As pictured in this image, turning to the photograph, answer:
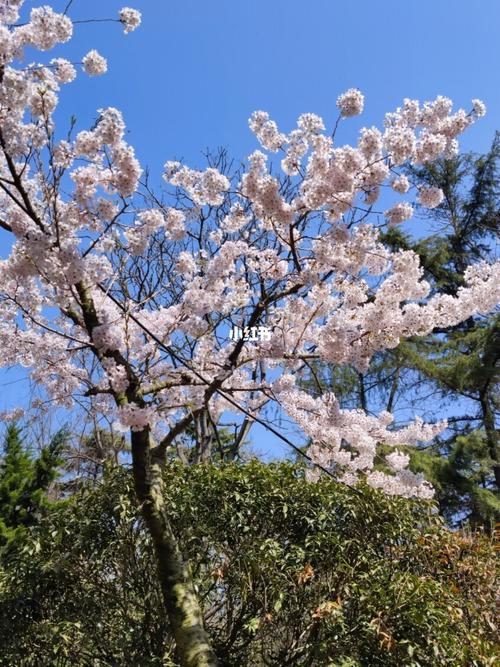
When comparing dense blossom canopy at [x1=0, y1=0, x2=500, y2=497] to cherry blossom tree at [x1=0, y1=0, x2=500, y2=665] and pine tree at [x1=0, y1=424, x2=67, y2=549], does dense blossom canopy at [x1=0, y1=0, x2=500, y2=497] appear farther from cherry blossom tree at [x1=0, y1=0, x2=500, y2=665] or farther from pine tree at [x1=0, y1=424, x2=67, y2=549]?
pine tree at [x1=0, y1=424, x2=67, y2=549]

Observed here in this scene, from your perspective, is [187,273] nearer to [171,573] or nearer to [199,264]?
[199,264]

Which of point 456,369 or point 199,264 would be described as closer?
point 199,264

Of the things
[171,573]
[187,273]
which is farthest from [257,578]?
[187,273]

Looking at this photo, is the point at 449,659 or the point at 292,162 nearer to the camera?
the point at 449,659

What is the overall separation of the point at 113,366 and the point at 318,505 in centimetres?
161

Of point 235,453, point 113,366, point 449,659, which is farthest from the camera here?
point 235,453

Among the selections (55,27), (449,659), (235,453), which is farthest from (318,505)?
(235,453)

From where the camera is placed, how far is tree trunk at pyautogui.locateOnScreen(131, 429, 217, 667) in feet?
8.90

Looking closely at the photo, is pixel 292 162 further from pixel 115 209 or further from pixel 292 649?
pixel 292 649

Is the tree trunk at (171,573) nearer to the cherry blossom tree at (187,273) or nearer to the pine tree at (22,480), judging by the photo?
the cherry blossom tree at (187,273)

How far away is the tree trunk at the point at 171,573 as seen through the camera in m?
2.71

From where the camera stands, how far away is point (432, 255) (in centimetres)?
1241

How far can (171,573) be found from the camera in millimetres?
2852

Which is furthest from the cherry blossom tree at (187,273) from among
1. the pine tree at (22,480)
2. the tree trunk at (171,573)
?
the pine tree at (22,480)
